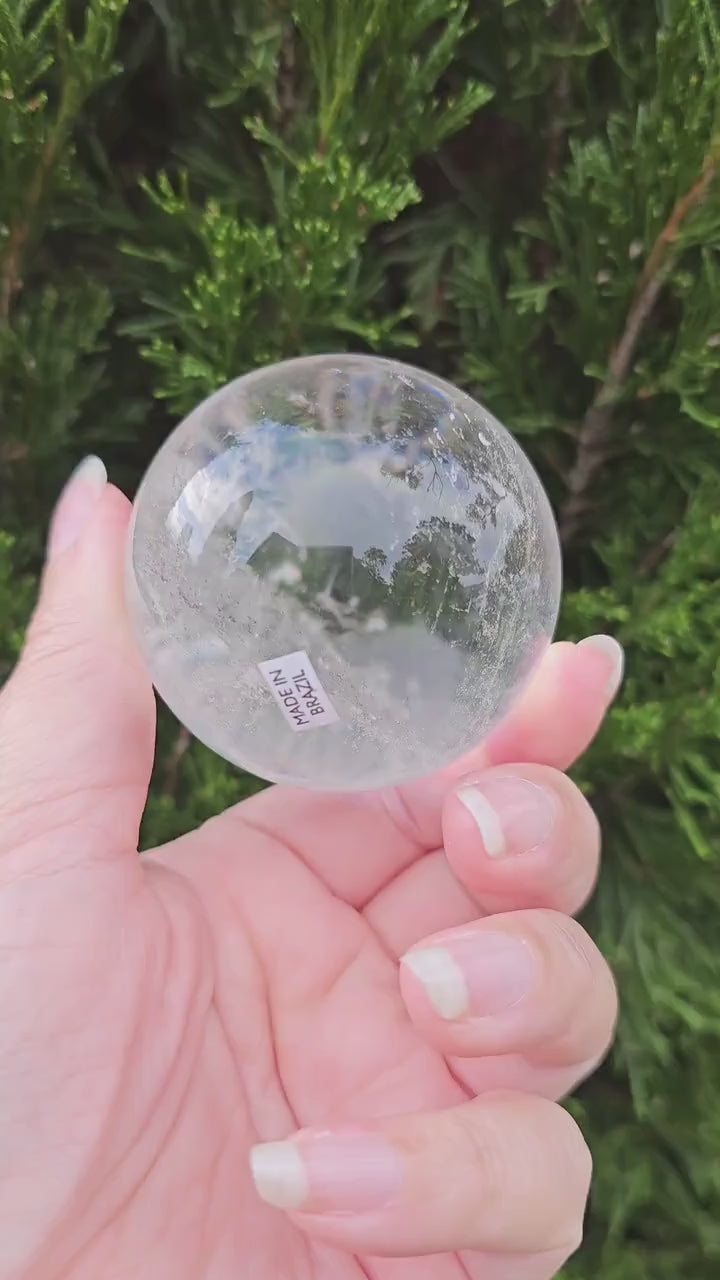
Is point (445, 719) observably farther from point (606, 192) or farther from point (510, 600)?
point (606, 192)

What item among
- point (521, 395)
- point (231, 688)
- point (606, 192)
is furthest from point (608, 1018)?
point (606, 192)

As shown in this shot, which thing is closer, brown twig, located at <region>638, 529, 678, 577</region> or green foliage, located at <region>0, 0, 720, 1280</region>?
green foliage, located at <region>0, 0, 720, 1280</region>

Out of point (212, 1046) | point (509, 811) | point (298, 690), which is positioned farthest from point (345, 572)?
point (212, 1046)

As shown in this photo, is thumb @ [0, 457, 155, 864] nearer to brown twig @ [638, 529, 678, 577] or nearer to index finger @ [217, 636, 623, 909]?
index finger @ [217, 636, 623, 909]

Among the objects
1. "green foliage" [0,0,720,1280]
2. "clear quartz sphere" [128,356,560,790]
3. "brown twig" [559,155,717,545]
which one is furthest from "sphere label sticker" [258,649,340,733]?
"brown twig" [559,155,717,545]

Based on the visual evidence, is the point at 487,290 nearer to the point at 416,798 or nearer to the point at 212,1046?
the point at 416,798

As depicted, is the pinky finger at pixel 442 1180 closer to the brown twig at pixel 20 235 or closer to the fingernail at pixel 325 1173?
the fingernail at pixel 325 1173

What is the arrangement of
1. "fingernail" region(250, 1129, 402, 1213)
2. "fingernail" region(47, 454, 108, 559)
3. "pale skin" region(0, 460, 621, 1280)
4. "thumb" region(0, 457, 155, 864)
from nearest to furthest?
"fingernail" region(250, 1129, 402, 1213), "pale skin" region(0, 460, 621, 1280), "thumb" region(0, 457, 155, 864), "fingernail" region(47, 454, 108, 559)
